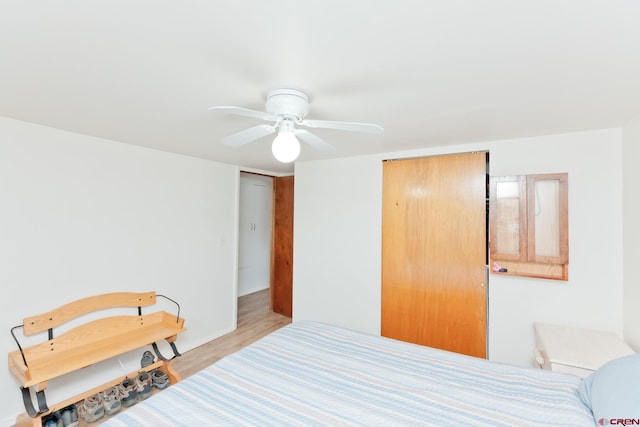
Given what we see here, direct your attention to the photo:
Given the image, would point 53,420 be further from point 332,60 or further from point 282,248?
point 332,60

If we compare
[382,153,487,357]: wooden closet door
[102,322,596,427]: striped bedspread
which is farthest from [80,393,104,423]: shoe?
[382,153,487,357]: wooden closet door

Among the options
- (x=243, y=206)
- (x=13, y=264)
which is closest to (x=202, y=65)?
(x=13, y=264)

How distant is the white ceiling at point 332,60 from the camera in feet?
3.04

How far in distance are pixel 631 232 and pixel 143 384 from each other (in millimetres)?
3884

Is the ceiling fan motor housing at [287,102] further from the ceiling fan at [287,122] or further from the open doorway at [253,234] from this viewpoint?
the open doorway at [253,234]

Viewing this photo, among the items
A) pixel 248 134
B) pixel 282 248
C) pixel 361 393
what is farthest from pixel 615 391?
pixel 282 248

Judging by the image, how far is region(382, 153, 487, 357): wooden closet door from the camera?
256 centimetres

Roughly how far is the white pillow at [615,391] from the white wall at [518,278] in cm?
113

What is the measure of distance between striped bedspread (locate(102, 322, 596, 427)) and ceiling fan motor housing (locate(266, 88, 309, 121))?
141 cm

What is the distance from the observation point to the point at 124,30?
1021mm

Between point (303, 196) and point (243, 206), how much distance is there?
2113 mm

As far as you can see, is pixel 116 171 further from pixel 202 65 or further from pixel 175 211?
pixel 202 65

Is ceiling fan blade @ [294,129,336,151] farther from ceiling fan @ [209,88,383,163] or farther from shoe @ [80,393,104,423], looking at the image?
shoe @ [80,393,104,423]

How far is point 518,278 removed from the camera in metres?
2.39
